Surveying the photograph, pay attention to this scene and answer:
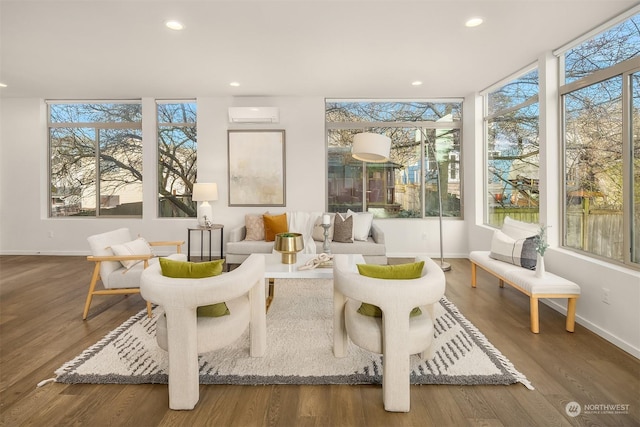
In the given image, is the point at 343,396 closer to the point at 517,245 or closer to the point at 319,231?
the point at 517,245

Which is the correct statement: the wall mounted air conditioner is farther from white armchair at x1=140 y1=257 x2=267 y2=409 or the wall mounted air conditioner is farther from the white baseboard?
the white baseboard

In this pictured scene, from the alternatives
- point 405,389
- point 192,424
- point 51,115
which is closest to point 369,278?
point 405,389

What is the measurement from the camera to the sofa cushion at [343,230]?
15.7 feet

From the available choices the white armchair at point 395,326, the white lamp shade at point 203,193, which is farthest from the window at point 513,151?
the white lamp shade at point 203,193

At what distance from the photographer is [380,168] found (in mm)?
5984

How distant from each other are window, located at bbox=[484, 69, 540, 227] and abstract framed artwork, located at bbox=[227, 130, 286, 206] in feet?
11.1

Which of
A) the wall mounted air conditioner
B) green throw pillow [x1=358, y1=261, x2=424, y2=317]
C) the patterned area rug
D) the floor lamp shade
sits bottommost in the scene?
the patterned area rug

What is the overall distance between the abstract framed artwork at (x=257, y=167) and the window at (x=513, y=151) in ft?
11.1

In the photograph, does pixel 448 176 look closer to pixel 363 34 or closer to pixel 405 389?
pixel 363 34

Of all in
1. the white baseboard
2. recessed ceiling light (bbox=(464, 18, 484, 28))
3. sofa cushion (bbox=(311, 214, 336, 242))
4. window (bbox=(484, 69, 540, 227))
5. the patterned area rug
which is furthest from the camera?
sofa cushion (bbox=(311, 214, 336, 242))

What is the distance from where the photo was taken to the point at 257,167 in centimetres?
583

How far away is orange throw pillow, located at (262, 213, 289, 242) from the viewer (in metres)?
4.99

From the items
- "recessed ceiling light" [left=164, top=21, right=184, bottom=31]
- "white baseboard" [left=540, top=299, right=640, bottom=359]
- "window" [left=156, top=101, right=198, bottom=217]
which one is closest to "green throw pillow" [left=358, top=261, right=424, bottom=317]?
"white baseboard" [left=540, top=299, right=640, bottom=359]

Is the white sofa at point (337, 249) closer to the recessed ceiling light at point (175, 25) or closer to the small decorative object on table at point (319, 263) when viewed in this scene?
the small decorative object on table at point (319, 263)
